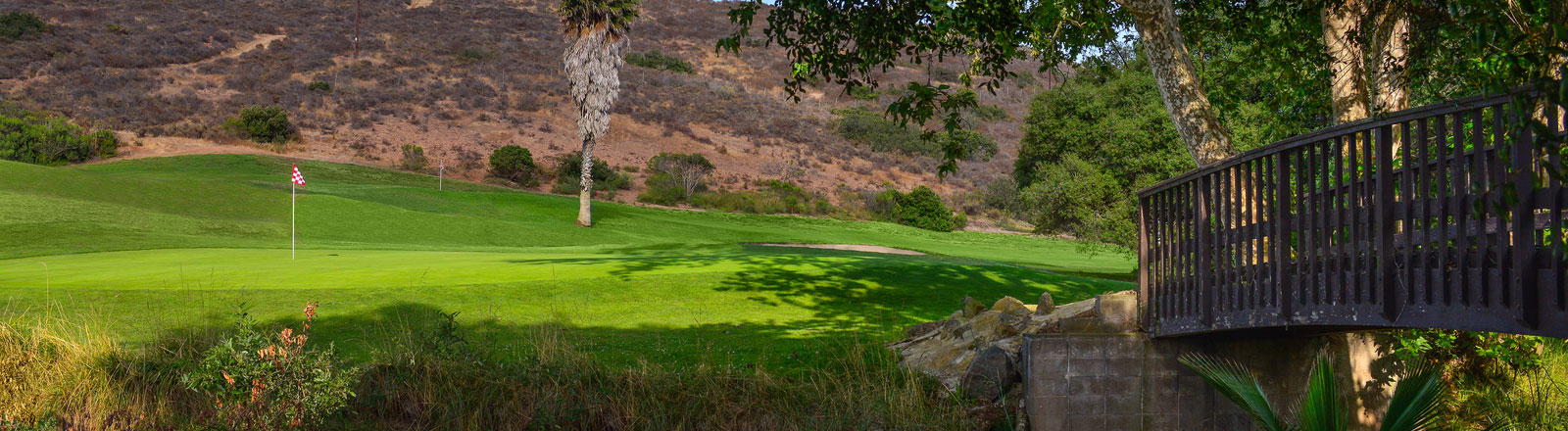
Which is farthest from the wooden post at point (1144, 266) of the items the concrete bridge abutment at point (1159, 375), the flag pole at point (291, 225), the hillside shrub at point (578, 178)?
the hillside shrub at point (578, 178)

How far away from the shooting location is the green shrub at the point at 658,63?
273 feet

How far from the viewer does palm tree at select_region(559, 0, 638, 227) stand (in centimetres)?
3688

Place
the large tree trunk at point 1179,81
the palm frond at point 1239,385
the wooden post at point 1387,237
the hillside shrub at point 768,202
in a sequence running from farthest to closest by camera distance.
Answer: the hillside shrub at point 768,202 → the large tree trunk at point 1179,81 → the palm frond at point 1239,385 → the wooden post at point 1387,237

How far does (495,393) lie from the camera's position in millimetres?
8711

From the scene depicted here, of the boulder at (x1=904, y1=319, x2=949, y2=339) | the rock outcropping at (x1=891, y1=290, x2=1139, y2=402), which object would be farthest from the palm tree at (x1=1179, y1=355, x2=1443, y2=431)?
the boulder at (x1=904, y1=319, x2=949, y2=339)

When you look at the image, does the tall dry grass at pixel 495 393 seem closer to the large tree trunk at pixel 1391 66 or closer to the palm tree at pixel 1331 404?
the palm tree at pixel 1331 404

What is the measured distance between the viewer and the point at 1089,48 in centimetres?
1455

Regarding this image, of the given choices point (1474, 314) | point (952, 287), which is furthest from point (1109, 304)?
point (952, 287)

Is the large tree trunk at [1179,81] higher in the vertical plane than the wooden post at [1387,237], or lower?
higher

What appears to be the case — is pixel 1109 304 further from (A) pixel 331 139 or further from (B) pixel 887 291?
(A) pixel 331 139

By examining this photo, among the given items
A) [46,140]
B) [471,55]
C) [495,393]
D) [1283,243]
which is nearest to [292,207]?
[495,393]

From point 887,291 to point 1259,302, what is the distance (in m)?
9.93

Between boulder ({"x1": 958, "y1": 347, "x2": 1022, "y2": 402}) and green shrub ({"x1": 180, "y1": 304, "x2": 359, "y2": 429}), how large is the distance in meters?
5.33

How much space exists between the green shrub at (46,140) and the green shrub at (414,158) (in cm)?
1302
